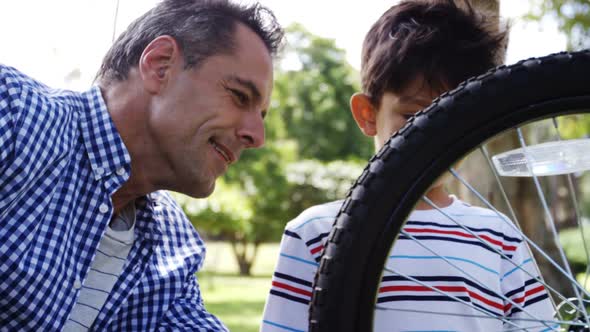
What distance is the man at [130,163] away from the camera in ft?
4.38

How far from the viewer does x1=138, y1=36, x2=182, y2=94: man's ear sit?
1709 millimetres

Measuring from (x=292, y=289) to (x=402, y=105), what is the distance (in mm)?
461

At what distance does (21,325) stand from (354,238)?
0.79 m

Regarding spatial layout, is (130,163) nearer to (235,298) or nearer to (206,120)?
(206,120)

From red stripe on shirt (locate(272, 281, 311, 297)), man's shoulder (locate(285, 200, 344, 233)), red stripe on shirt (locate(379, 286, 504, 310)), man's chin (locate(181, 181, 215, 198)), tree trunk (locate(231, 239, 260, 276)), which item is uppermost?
tree trunk (locate(231, 239, 260, 276))

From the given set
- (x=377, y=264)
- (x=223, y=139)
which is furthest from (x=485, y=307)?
(x=223, y=139)

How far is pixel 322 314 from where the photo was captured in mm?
954

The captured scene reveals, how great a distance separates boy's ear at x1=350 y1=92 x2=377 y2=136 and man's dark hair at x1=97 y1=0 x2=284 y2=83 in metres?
0.40

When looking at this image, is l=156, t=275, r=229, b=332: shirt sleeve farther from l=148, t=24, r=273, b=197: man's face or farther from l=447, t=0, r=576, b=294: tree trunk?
l=447, t=0, r=576, b=294: tree trunk

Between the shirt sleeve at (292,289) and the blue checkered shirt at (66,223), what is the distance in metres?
0.42

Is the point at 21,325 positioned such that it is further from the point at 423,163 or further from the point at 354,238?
the point at 423,163

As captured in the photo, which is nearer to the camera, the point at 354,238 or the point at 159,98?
the point at 354,238

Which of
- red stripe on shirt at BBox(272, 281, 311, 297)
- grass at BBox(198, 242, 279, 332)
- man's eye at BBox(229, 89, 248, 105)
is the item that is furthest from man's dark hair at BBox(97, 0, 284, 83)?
grass at BBox(198, 242, 279, 332)

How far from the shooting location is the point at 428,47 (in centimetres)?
147
